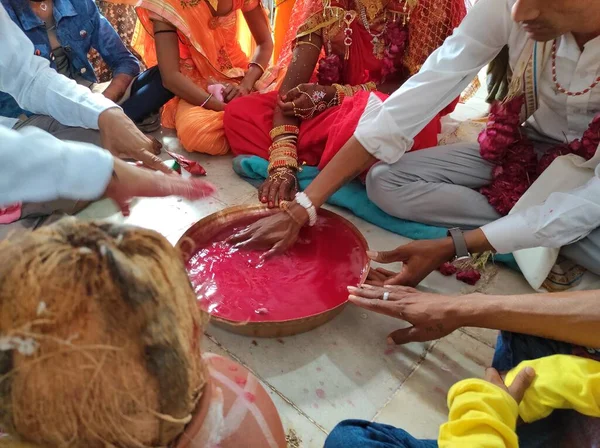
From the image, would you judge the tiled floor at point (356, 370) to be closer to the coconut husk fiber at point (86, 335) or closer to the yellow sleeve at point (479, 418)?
the yellow sleeve at point (479, 418)

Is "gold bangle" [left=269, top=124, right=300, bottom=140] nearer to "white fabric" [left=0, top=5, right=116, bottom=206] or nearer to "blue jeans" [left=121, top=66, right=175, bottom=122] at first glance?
"blue jeans" [left=121, top=66, right=175, bottom=122]

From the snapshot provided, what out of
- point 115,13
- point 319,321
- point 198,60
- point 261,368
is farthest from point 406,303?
point 115,13

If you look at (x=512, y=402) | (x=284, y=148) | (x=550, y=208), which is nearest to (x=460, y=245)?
(x=550, y=208)

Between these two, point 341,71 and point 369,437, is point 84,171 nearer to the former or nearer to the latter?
point 369,437

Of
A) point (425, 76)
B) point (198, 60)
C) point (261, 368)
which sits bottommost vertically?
point (261, 368)

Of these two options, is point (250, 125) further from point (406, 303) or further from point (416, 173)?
point (406, 303)

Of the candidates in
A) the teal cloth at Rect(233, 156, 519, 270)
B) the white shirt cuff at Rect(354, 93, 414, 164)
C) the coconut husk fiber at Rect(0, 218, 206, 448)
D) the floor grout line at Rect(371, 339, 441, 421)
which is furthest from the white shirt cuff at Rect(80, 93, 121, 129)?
the floor grout line at Rect(371, 339, 441, 421)

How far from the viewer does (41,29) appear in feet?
7.46

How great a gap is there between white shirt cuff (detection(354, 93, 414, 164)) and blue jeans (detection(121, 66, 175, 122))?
1.42m

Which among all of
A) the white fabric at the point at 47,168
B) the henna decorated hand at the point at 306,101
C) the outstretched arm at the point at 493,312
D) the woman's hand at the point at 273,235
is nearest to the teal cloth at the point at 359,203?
the henna decorated hand at the point at 306,101

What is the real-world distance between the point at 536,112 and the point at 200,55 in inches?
71.1

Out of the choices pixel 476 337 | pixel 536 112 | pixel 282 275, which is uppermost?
pixel 536 112

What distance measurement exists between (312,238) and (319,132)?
64 cm

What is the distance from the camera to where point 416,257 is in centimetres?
159
